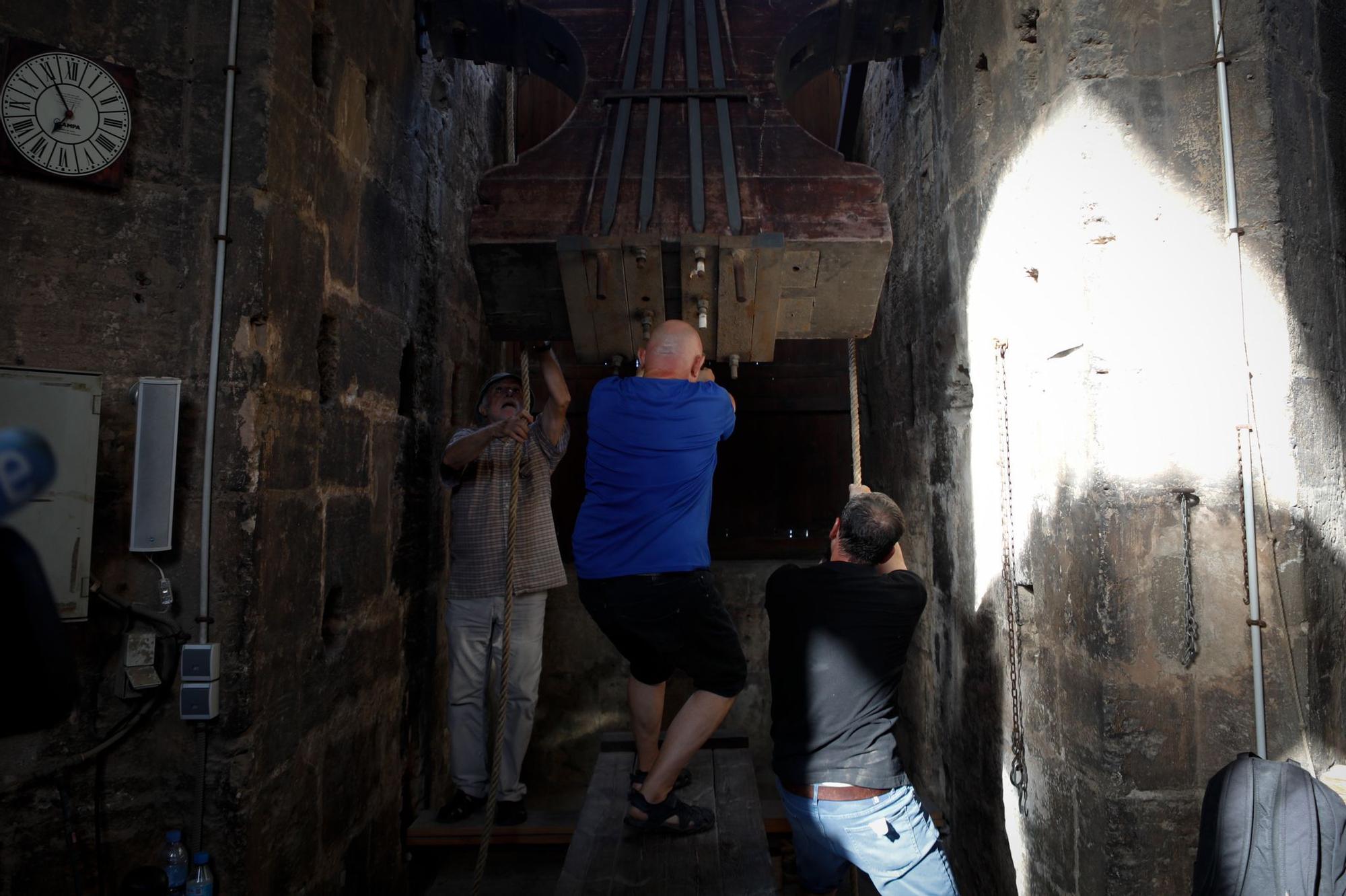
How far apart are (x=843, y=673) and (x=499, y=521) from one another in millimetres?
1605

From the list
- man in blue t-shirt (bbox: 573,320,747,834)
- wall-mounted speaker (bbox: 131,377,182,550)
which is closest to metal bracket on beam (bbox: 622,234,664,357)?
man in blue t-shirt (bbox: 573,320,747,834)

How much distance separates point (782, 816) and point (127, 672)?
2.40 meters

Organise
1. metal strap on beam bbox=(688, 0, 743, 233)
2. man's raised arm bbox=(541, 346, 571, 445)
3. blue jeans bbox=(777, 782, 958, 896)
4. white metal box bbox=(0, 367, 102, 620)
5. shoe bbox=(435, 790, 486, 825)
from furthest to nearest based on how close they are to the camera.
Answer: shoe bbox=(435, 790, 486, 825), man's raised arm bbox=(541, 346, 571, 445), metal strap on beam bbox=(688, 0, 743, 233), blue jeans bbox=(777, 782, 958, 896), white metal box bbox=(0, 367, 102, 620)

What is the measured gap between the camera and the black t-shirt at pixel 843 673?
239 cm

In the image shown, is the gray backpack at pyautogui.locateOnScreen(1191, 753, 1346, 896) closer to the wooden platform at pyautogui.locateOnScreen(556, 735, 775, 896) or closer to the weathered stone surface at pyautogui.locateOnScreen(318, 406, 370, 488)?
the wooden platform at pyautogui.locateOnScreen(556, 735, 775, 896)

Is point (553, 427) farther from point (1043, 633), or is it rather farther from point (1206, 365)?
point (1206, 365)

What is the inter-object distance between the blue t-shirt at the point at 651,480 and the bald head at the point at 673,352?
0.07 meters

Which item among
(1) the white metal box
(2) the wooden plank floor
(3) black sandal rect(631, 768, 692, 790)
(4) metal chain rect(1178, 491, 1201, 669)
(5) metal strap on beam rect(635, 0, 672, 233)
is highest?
(5) metal strap on beam rect(635, 0, 672, 233)

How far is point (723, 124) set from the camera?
10.4 feet

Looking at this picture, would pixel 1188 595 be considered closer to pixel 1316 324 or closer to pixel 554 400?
pixel 1316 324

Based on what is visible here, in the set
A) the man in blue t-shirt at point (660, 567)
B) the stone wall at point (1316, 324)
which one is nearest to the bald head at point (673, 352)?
the man in blue t-shirt at point (660, 567)

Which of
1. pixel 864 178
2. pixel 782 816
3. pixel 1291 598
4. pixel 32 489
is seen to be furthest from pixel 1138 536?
pixel 32 489

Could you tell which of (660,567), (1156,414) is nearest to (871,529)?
(660,567)

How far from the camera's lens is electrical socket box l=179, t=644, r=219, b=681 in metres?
2.19
